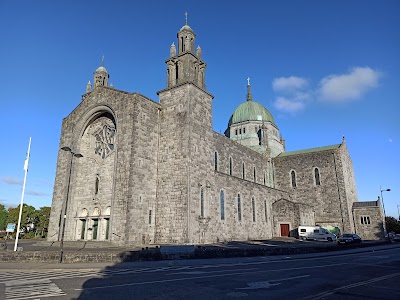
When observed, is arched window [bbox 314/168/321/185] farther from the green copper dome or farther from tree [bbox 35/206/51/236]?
tree [bbox 35/206/51/236]

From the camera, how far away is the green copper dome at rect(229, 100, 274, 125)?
5891cm

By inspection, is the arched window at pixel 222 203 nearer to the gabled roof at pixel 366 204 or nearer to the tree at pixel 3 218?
the gabled roof at pixel 366 204

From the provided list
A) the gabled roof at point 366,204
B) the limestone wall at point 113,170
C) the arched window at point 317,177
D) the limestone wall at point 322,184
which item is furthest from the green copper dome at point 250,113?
the limestone wall at point 113,170

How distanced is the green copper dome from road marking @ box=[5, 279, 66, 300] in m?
51.5

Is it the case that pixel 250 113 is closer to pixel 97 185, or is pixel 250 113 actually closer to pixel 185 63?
pixel 185 63

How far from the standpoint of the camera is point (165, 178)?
2973cm

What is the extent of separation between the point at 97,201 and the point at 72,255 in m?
13.7

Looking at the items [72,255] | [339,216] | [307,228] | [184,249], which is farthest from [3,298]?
[339,216]

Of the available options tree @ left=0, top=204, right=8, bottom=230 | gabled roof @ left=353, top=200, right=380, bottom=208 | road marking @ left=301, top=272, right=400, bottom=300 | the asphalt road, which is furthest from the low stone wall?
tree @ left=0, top=204, right=8, bottom=230

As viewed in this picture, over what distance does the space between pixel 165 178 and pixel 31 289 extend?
20133mm

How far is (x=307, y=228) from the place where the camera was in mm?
39188

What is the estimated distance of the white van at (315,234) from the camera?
38.4 meters

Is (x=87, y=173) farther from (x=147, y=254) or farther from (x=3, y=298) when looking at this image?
(x=3, y=298)

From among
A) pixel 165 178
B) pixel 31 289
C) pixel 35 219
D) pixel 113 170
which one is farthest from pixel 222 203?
pixel 35 219
